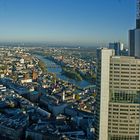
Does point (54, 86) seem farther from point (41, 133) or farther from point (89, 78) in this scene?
point (41, 133)

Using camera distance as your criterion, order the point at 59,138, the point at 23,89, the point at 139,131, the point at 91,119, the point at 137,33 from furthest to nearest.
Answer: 1. the point at 23,89
2. the point at 91,119
3. the point at 59,138
4. the point at 137,33
5. the point at 139,131

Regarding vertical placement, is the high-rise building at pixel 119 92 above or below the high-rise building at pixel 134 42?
below

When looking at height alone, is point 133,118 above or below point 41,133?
above

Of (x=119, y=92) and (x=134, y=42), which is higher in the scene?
(x=134, y=42)

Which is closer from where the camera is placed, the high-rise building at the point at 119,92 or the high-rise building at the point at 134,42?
the high-rise building at the point at 119,92

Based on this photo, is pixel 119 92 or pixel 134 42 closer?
pixel 119 92

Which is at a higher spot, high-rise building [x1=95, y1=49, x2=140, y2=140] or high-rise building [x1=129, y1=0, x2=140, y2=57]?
high-rise building [x1=129, y1=0, x2=140, y2=57]

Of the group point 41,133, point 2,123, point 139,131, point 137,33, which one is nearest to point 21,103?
point 2,123

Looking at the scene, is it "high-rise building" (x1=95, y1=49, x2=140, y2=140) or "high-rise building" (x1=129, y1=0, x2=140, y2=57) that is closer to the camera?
"high-rise building" (x1=95, y1=49, x2=140, y2=140)
